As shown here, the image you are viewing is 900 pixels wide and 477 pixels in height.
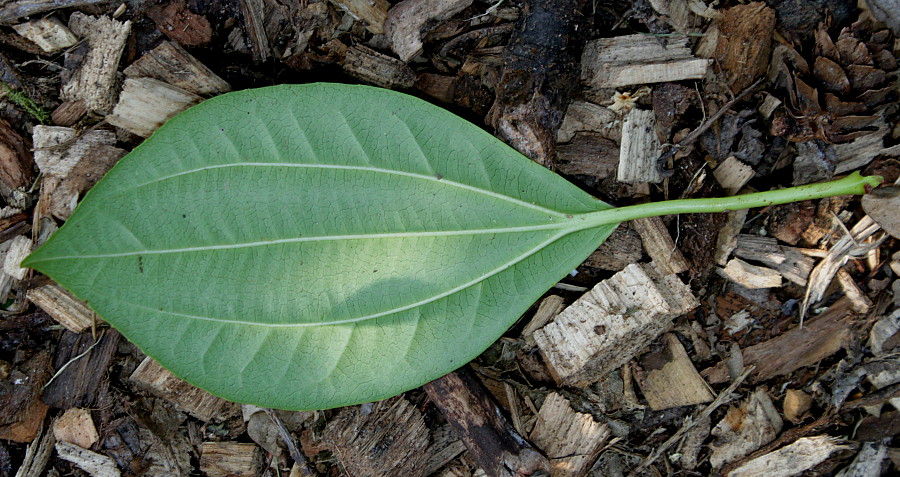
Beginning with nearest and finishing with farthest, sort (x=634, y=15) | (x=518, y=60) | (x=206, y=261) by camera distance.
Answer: (x=206, y=261) < (x=518, y=60) < (x=634, y=15)

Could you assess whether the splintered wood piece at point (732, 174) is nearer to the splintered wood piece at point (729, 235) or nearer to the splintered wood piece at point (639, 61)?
the splintered wood piece at point (729, 235)

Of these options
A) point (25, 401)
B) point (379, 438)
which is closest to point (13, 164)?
point (25, 401)

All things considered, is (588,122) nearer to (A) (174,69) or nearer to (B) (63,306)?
(A) (174,69)

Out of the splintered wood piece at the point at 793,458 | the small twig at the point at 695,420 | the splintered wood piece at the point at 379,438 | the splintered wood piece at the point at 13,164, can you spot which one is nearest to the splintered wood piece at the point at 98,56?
the splintered wood piece at the point at 13,164

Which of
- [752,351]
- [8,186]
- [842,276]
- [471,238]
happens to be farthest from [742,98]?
[8,186]

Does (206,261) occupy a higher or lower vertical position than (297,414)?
higher

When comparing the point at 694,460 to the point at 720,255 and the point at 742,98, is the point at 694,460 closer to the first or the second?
the point at 720,255
